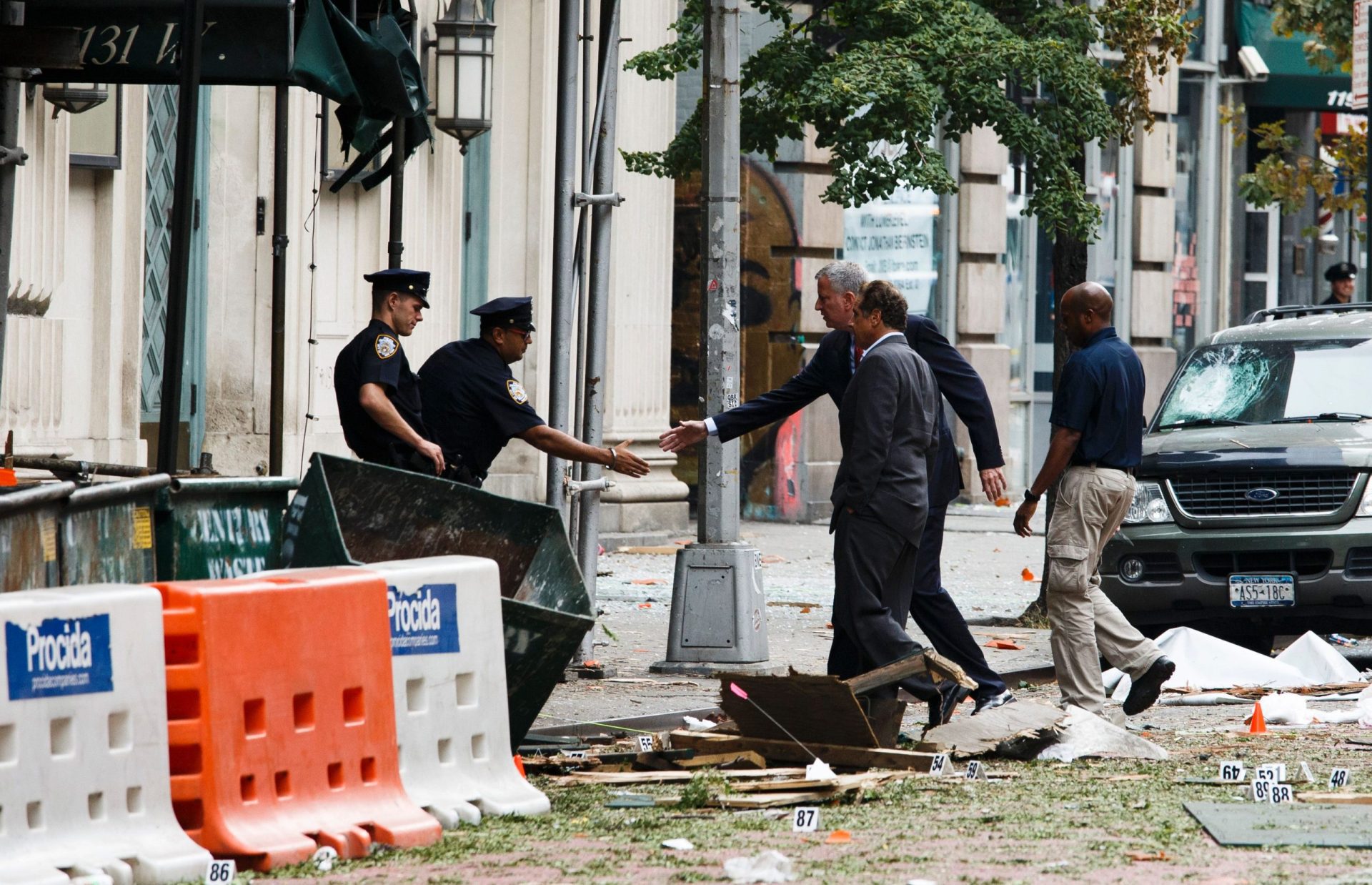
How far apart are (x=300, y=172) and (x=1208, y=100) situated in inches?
Answer: 690

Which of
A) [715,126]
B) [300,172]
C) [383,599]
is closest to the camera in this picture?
[383,599]

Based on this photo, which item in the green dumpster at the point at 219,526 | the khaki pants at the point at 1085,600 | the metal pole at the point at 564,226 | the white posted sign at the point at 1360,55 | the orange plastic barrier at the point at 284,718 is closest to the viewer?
the orange plastic barrier at the point at 284,718

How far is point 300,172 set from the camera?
15.0 metres

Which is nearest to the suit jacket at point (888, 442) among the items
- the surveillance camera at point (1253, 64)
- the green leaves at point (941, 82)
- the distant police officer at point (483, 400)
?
the distant police officer at point (483, 400)

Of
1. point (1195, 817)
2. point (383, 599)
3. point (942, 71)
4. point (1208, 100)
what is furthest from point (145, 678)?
point (1208, 100)

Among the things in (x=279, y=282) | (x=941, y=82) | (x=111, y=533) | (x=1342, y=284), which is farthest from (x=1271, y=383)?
(x=111, y=533)

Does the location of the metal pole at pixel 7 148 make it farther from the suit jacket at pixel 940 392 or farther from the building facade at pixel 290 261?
the suit jacket at pixel 940 392

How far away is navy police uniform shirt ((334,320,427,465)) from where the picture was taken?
942cm

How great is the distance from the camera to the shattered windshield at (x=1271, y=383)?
12781 millimetres

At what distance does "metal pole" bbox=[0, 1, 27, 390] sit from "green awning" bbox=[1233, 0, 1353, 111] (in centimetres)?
2347

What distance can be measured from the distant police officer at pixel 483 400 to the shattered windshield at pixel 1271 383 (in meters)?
4.61

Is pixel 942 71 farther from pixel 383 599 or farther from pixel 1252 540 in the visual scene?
pixel 383 599

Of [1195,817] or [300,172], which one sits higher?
[300,172]

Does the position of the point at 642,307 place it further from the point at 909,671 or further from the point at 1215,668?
the point at 909,671
